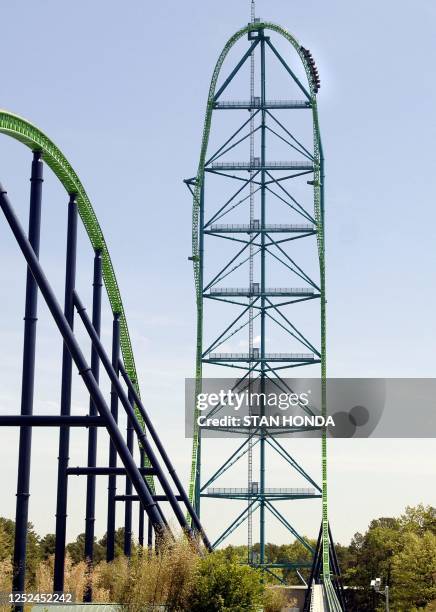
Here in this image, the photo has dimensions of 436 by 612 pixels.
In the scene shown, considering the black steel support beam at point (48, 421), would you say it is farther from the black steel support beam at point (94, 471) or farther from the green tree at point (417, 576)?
the green tree at point (417, 576)

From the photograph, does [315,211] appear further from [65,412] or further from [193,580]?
[193,580]

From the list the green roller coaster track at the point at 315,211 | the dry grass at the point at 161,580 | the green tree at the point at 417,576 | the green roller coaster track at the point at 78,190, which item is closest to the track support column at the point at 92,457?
the green roller coaster track at the point at 78,190

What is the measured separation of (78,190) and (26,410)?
8650 millimetres

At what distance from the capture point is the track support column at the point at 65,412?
2370 cm

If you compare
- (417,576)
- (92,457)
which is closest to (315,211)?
(417,576)

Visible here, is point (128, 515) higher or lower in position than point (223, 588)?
higher

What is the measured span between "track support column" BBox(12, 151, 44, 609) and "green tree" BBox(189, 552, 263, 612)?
392 centimetres

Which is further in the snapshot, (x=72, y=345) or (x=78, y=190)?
(x=78, y=190)

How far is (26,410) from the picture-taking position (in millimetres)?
21516

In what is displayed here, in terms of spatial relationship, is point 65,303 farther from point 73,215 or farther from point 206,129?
point 206,129

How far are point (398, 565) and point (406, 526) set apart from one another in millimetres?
9956

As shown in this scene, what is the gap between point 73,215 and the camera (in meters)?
26.8

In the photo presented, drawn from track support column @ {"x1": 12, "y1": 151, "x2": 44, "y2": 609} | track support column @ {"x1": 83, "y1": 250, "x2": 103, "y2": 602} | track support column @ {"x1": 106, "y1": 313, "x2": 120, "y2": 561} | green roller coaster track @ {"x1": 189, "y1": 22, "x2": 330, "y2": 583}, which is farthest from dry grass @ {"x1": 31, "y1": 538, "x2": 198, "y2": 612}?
green roller coaster track @ {"x1": 189, "y1": 22, "x2": 330, "y2": 583}

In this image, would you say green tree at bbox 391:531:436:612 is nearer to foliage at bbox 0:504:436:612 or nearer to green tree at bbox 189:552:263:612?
foliage at bbox 0:504:436:612
